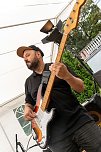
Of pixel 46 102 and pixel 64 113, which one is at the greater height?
pixel 46 102

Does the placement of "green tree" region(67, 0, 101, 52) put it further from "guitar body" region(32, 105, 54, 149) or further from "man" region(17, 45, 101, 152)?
A: "man" region(17, 45, 101, 152)

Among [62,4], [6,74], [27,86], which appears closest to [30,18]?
[62,4]

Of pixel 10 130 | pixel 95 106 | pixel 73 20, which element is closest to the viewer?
pixel 73 20

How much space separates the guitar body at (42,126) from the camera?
208 centimetres

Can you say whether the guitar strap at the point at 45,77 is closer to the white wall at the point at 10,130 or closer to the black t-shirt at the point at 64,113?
the black t-shirt at the point at 64,113

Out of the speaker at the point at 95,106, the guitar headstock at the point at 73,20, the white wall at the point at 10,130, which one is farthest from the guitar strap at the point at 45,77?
the white wall at the point at 10,130

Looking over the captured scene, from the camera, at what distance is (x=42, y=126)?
86.5 inches

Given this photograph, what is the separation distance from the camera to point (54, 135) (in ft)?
6.59

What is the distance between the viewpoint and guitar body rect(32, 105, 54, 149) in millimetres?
2075

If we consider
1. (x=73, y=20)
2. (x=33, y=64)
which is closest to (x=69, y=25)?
(x=73, y=20)

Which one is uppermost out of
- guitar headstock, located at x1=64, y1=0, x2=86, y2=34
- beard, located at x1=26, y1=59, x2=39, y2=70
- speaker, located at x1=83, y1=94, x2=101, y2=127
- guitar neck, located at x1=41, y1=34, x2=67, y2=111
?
guitar headstock, located at x1=64, y1=0, x2=86, y2=34

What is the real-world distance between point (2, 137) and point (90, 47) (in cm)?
341

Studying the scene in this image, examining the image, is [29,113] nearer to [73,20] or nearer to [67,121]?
[67,121]

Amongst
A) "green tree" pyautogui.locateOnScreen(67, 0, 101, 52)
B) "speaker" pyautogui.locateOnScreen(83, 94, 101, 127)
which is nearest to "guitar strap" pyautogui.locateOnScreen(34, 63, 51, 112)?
"speaker" pyautogui.locateOnScreen(83, 94, 101, 127)
